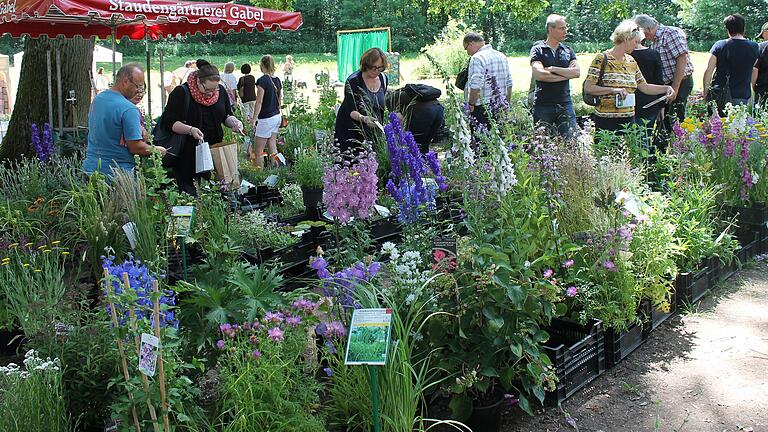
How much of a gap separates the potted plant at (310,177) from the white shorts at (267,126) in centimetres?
252

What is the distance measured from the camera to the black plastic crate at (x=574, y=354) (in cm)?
351

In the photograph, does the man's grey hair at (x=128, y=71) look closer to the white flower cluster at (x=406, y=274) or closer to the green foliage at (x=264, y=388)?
the white flower cluster at (x=406, y=274)

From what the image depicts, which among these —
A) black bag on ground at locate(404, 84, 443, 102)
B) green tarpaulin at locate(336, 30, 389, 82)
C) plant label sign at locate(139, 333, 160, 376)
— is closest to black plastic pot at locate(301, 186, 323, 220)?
black bag on ground at locate(404, 84, 443, 102)

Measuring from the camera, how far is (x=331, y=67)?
103 ft

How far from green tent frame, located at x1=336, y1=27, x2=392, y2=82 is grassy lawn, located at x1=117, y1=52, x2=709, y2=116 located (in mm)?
684

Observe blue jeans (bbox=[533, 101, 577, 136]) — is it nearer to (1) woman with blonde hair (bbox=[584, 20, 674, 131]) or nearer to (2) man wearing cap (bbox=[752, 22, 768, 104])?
(1) woman with blonde hair (bbox=[584, 20, 674, 131])

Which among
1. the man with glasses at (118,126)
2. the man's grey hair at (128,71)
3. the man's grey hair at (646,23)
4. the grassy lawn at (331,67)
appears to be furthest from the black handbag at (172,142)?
the grassy lawn at (331,67)

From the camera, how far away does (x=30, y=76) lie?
8.70 meters

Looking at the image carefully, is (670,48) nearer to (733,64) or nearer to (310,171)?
(733,64)

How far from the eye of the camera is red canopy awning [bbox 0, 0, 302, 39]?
6.38 meters

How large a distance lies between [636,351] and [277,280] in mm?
2064

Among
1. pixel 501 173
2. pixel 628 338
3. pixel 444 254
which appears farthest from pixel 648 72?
pixel 444 254

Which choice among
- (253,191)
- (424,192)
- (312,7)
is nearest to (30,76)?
(253,191)

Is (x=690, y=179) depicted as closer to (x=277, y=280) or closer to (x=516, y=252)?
(x=516, y=252)
